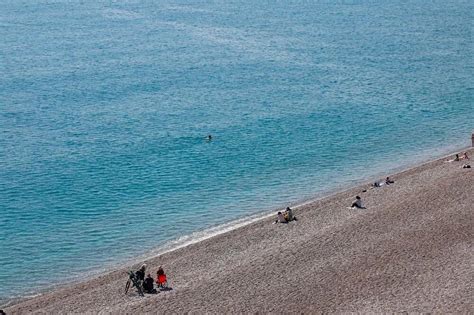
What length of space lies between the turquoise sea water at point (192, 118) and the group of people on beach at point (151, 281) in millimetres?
6534

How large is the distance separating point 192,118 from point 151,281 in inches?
1422

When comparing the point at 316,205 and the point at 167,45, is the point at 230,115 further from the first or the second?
the point at 167,45

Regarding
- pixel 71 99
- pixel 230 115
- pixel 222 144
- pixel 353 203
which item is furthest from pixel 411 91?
pixel 353 203

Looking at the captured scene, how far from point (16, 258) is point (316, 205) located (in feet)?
54.3

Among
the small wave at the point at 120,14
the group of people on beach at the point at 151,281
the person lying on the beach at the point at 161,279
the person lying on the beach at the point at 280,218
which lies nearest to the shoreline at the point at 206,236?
the person lying on the beach at the point at 280,218

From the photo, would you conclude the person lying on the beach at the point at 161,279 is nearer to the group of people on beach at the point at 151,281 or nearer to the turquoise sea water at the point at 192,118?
the group of people on beach at the point at 151,281

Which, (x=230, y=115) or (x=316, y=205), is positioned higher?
(x=230, y=115)

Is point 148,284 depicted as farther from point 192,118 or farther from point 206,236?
point 192,118

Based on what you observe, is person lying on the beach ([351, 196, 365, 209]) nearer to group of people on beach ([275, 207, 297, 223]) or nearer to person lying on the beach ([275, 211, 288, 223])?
group of people on beach ([275, 207, 297, 223])

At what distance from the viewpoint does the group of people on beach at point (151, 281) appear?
34919 millimetres

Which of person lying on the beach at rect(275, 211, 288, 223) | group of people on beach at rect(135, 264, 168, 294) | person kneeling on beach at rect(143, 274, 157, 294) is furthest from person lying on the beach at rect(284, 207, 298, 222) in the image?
person kneeling on beach at rect(143, 274, 157, 294)

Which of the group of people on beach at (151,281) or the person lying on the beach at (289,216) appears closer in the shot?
the group of people on beach at (151,281)

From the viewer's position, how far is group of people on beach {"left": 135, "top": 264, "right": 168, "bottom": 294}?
34.9m

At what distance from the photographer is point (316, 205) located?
155 ft
